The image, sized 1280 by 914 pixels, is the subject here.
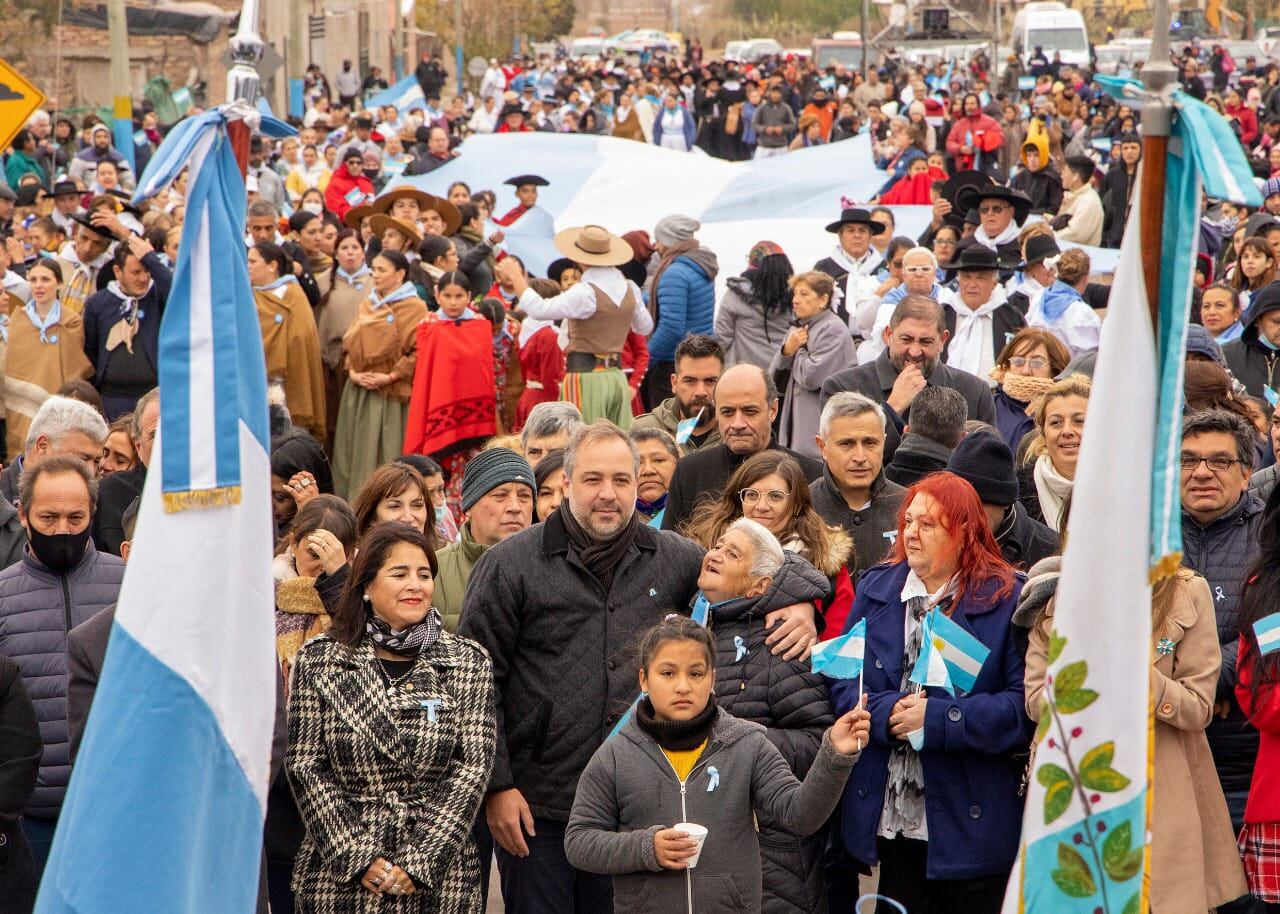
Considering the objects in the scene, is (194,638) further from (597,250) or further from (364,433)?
(597,250)

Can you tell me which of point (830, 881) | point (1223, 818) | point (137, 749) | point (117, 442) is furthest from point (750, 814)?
point (117, 442)

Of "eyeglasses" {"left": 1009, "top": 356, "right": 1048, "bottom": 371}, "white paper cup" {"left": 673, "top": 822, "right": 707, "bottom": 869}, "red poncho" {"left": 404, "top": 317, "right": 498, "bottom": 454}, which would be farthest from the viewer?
"red poncho" {"left": 404, "top": 317, "right": 498, "bottom": 454}

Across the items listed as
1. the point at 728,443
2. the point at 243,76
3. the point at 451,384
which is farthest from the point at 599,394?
the point at 243,76

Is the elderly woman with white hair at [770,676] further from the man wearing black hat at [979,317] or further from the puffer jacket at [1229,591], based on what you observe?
the man wearing black hat at [979,317]

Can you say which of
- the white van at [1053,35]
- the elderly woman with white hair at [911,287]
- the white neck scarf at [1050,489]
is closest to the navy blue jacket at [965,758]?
the white neck scarf at [1050,489]

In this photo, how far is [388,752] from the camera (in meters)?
4.95

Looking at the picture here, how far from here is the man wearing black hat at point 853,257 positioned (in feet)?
39.6

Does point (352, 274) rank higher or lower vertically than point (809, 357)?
higher

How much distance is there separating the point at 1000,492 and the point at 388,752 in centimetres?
210

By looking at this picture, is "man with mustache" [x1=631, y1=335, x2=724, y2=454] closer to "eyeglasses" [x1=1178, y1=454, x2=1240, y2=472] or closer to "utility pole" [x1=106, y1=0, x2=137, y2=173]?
"eyeglasses" [x1=1178, y1=454, x2=1240, y2=472]

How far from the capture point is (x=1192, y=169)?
345cm

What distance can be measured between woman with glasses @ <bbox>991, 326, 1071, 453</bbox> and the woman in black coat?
4.22 m

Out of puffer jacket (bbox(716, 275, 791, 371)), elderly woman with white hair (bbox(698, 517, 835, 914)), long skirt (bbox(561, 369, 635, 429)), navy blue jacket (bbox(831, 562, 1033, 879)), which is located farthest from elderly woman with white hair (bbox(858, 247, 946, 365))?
navy blue jacket (bbox(831, 562, 1033, 879))

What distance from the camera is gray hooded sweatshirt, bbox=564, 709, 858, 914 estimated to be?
4797 mm
